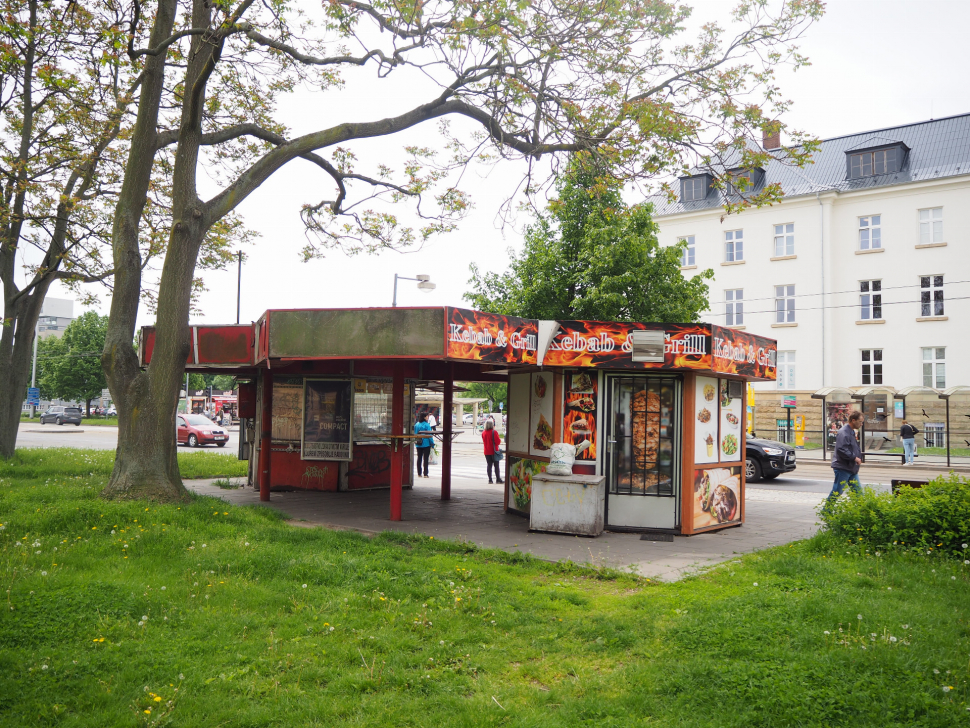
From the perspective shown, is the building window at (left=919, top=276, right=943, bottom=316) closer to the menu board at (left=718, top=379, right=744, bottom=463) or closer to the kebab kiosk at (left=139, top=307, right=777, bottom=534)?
the kebab kiosk at (left=139, top=307, right=777, bottom=534)

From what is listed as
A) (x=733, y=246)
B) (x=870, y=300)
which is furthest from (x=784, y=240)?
(x=870, y=300)

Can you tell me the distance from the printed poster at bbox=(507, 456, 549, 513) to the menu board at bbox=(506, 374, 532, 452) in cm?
24

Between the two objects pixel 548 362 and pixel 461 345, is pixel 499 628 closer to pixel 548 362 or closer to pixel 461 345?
pixel 461 345

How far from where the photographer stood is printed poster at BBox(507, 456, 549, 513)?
11461 millimetres

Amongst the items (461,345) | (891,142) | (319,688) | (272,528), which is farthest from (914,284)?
(319,688)

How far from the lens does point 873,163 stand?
3459cm

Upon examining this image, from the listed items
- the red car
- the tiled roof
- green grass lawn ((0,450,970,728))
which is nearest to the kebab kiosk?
green grass lawn ((0,450,970,728))

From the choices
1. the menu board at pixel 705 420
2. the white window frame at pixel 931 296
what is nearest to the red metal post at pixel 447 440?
the menu board at pixel 705 420

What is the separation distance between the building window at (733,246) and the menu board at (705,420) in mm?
29062

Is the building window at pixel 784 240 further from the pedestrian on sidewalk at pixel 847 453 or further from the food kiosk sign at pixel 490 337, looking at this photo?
the food kiosk sign at pixel 490 337

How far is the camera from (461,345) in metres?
9.43

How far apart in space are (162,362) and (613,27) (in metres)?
8.40

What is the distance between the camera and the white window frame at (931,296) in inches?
1264

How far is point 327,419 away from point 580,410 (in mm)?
5729
